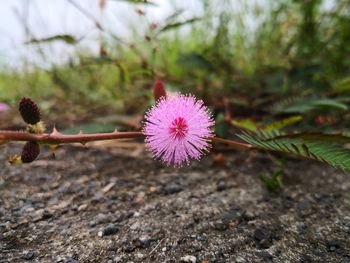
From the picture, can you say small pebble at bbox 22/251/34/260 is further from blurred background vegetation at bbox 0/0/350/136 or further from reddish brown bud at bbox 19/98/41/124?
blurred background vegetation at bbox 0/0/350/136

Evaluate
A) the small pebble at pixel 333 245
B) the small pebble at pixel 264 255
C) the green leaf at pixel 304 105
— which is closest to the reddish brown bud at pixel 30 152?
the small pebble at pixel 264 255

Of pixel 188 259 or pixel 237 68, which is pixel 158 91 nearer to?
pixel 188 259

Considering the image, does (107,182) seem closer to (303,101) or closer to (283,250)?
(283,250)

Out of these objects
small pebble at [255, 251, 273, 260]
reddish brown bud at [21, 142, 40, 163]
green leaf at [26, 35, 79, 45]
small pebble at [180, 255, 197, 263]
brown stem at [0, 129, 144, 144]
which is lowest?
small pebble at [180, 255, 197, 263]

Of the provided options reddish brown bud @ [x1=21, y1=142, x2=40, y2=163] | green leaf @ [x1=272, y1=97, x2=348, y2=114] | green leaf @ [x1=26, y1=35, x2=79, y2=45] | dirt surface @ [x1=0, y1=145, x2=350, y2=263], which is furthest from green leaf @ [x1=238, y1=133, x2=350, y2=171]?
green leaf @ [x1=26, y1=35, x2=79, y2=45]

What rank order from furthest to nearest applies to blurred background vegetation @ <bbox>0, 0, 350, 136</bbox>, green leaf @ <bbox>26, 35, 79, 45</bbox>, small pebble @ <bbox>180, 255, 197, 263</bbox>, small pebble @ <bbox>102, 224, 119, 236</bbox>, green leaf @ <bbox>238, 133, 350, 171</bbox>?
1. blurred background vegetation @ <bbox>0, 0, 350, 136</bbox>
2. green leaf @ <bbox>26, 35, 79, 45</bbox>
3. small pebble @ <bbox>102, 224, 119, 236</bbox>
4. small pebble @ <bbox>180, 255, 197, 263</bbox>
5. green leaf @ <bbox>238, 133, 350, 171</bbox>

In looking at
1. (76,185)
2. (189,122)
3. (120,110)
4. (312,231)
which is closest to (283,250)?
(312,231)

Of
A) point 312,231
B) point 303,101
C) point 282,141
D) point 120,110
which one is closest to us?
point 282,141
